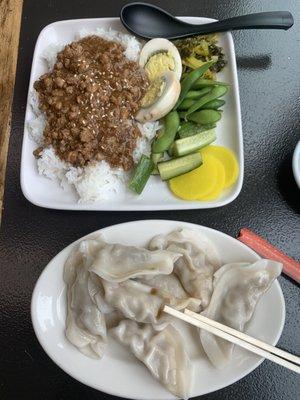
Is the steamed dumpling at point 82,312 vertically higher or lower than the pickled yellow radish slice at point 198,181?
lower

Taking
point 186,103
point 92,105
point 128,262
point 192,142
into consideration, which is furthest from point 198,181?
point 92,105

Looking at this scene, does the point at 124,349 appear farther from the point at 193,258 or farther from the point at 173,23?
the point at 173,23

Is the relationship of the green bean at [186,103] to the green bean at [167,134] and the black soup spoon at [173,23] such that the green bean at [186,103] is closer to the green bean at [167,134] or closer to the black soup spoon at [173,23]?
the green bean at [167,134]

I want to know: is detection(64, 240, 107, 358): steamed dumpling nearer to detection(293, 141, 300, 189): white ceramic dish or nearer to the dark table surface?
the dark table surface

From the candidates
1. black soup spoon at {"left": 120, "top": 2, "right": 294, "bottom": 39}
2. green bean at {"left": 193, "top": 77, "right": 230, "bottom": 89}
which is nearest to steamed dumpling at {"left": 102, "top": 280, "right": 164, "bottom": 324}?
green bean at {"left": 193, "top": 77, "right": 230, "bottom": 89}

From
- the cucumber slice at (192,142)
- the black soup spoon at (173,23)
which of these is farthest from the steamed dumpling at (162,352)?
the black soup spoon at (173,23)
